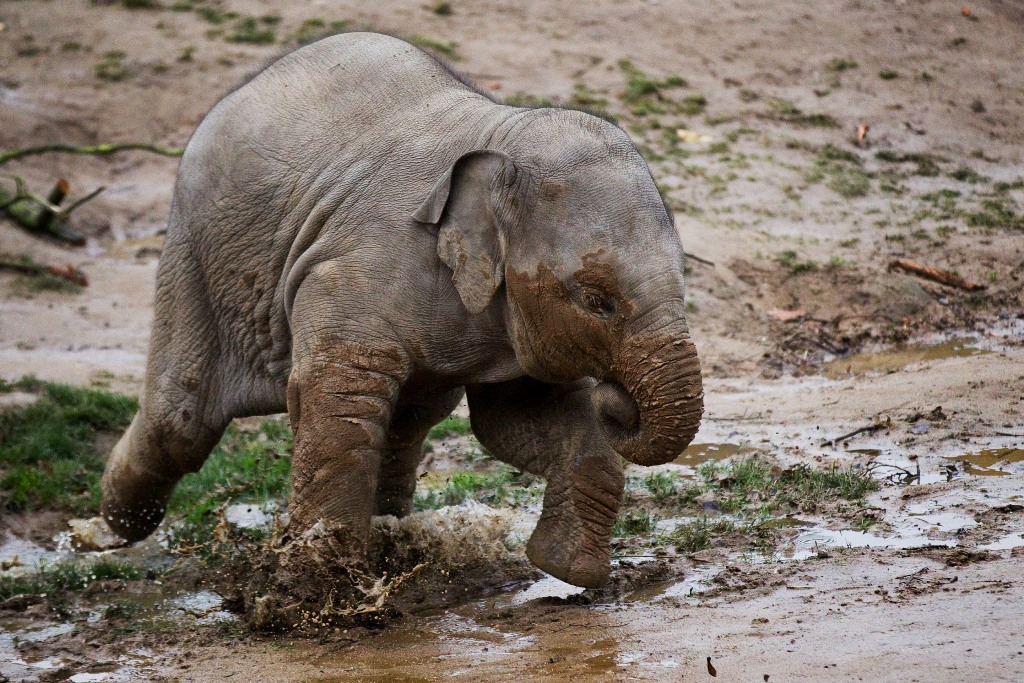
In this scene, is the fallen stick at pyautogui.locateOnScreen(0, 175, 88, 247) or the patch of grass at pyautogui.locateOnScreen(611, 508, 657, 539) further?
the fallen stick at pyautogui.locateOnScreen(0, 175, 88, 247)

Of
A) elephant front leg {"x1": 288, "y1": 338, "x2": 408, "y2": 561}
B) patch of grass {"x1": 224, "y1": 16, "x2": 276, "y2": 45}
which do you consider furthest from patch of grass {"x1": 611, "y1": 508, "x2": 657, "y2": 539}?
patch of grass {"x1": 224, "y1": 16, "x2": 276, "y2": 45}

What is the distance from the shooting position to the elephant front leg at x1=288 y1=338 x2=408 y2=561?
4.75 m

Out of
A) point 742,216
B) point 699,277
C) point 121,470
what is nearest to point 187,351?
point 121,470

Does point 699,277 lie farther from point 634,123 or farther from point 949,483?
point 949,483

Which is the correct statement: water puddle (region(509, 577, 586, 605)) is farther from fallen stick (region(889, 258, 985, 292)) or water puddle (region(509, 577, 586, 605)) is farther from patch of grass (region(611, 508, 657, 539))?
fallen stick (region(889, 258, 985, 292))

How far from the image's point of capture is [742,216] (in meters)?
10.9

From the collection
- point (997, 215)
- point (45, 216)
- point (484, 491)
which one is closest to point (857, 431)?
point (484, 491)

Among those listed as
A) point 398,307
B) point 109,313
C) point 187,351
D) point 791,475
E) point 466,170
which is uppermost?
point 466,170

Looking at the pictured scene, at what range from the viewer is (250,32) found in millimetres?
13320

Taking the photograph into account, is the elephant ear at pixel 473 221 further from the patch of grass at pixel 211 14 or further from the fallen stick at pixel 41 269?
the patch of grass at pixel 211 14

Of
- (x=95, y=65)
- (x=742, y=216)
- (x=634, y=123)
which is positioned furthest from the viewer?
(x=95, y=65)

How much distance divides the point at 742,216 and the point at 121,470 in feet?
20.0

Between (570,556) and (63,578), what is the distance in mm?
2414

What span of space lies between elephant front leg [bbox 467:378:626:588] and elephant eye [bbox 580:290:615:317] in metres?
0.87
